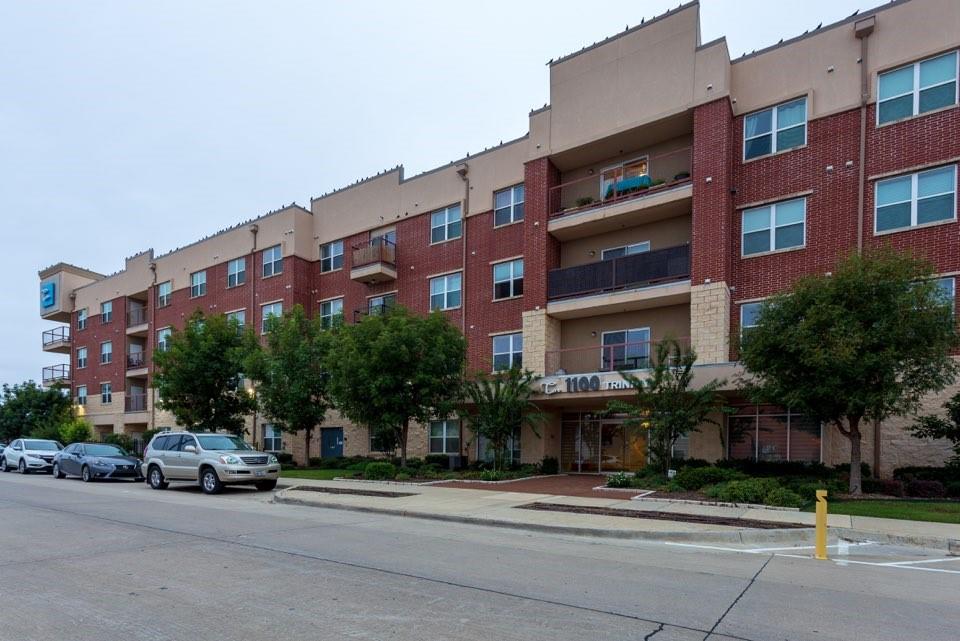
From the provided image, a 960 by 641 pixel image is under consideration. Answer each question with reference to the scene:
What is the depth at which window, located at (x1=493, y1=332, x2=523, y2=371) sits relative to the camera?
24391 mm

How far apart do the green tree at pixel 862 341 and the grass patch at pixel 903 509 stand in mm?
1378

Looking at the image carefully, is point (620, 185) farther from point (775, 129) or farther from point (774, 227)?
point (774, 227)

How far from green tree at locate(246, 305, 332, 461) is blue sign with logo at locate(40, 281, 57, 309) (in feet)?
113

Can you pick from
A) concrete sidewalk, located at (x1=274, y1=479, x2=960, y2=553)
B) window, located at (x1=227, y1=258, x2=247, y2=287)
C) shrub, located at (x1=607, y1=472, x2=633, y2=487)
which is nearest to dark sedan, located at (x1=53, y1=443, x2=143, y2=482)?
concrete sidewalk, located at (x1=274, y1=479, x2=960, y2=553)

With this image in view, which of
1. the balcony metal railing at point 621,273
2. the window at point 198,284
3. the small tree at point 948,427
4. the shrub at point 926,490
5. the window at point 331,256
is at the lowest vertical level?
the shrub at point 926,490

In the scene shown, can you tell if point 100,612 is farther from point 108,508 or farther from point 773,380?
point 773,380

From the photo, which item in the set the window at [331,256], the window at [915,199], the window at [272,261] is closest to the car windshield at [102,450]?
the window at [272,261]

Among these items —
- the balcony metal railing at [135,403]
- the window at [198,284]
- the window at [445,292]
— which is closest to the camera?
the window at [445,292]

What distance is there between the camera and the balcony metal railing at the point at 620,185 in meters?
21.1

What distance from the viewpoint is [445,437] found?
2591 centimetres

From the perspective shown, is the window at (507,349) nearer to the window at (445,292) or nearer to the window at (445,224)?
the window at (445,292)

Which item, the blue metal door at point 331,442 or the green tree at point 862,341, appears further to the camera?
the blue metal door at point 331,442

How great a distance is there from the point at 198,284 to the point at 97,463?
58.2 feet

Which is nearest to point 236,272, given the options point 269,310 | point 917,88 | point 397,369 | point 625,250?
point 269,310
